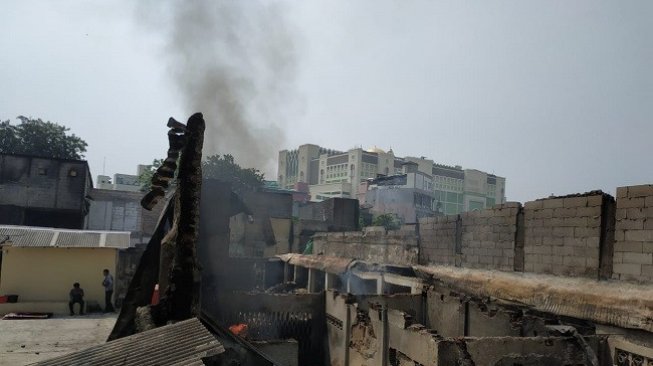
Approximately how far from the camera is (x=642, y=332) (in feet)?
23.4

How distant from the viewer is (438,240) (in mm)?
14648

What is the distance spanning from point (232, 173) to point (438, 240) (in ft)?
88.2

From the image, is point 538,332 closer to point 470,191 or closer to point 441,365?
point 441,365

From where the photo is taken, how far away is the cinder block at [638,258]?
7453mm

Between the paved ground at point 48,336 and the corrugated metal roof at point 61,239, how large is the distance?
7.74 ft

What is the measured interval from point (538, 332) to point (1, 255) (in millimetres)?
16941

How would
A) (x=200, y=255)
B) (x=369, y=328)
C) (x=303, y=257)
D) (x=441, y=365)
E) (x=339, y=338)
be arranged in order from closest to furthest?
(x=441, y=365) → (x=369, y=328) → (x=339, y=338) → (x=200, y=255) → (x=303, y=257)

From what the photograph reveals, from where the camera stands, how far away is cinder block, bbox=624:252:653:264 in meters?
7.45

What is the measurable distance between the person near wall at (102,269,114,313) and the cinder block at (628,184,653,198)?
14667mm

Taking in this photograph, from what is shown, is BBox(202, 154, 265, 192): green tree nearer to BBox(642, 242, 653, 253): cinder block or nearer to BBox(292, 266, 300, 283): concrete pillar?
BBox(292, 266, 300, 283): concrete pillar

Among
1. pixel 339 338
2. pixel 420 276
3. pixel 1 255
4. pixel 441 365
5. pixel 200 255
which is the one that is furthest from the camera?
pixel 1 255

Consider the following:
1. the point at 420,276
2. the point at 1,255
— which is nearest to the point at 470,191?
the point at 420,276

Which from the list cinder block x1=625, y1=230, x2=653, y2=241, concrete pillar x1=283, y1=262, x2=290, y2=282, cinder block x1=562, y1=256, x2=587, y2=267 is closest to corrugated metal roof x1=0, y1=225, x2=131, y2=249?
concrete pillar x1=283, y1=262, x2=290, y2=282

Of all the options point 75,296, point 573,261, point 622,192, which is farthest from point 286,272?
point 622,192
